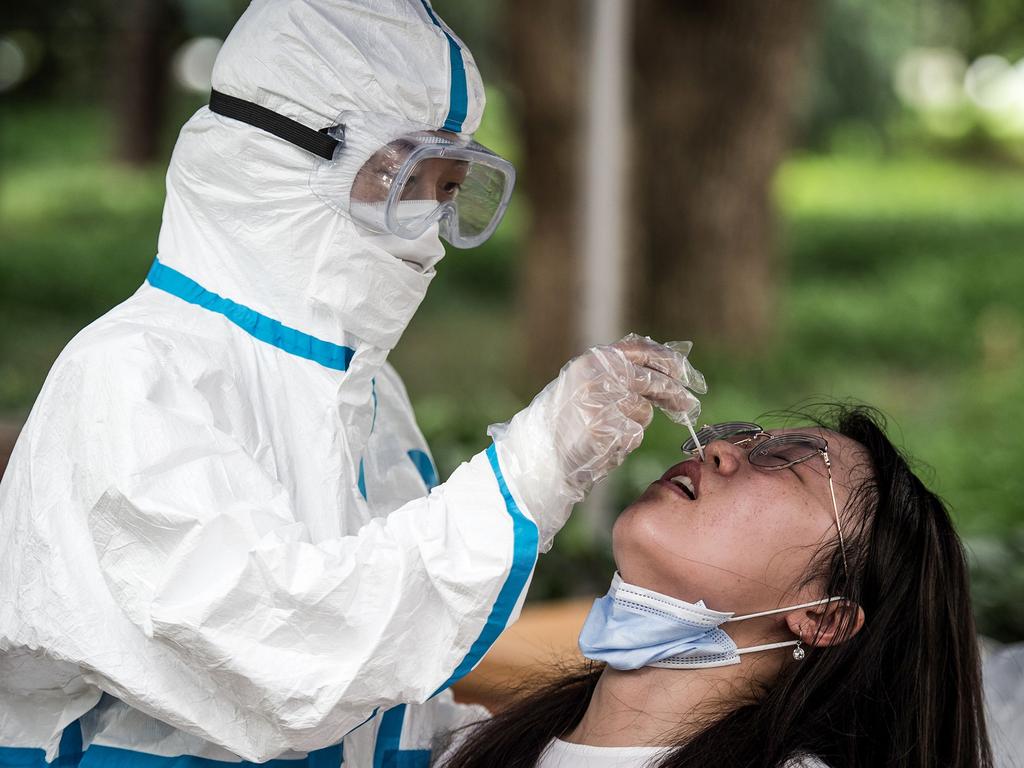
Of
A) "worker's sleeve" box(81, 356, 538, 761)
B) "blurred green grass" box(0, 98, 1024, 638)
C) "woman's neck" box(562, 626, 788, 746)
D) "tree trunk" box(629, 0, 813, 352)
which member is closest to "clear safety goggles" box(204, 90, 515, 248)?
"worker's sleeve" box(81, 356, 538, 761)

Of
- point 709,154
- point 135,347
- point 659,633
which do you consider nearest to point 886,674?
point 659,633

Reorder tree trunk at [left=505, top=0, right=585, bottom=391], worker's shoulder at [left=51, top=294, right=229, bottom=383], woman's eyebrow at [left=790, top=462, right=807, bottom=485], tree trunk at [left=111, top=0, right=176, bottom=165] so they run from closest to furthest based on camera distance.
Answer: worker's shoulder at [left=51, top=294, right=229, bottom=383] → woman's eyebrow at [left=790, top=462, right=807, bottom=485] → tree trunk at [left=505, top=0, right=585, bottom=391] → tree trunk at [left=111, top=0, right=176, bottom=165]

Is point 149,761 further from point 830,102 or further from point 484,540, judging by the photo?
point 830,102

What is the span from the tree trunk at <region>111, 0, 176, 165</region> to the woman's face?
6.94 m

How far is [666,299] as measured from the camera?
720 cm

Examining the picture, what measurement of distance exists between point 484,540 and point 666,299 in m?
5.77

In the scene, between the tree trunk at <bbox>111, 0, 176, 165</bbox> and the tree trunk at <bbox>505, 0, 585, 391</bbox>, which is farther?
the tree trunk at <bbox>111, 0, 176, 165</bbox>

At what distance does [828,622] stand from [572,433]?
63 centimetres

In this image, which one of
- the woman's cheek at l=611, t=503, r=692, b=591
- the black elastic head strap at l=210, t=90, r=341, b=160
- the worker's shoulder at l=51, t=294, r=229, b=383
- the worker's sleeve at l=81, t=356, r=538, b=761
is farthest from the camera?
the woman's cheek at l=611, t=503, r=692, b=591

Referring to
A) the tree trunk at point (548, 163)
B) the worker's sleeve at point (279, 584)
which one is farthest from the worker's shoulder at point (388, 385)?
the tree trunk at point (548, 163)

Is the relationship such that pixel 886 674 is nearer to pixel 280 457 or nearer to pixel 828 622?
pixel 828 622

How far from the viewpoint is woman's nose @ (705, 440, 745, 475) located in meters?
1.97

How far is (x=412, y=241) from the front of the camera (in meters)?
1.87

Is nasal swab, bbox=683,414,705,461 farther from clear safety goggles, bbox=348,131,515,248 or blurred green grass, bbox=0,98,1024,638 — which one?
blurred green grass, bbox=0,98,1024,638
